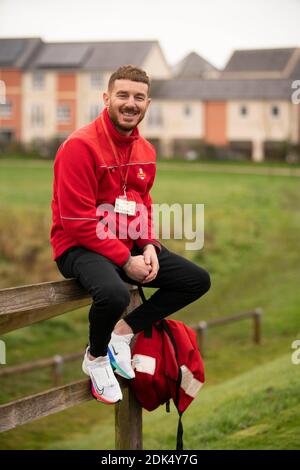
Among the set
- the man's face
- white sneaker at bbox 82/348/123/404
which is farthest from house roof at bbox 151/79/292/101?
white sneaker at bbox 82/348/123/404

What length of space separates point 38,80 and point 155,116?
5.94 m

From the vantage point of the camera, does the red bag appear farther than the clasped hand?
Yes

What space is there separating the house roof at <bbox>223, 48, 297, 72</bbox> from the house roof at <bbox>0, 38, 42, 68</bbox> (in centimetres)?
982

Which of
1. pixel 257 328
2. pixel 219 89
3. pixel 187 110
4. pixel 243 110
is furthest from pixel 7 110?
pixel 257 328

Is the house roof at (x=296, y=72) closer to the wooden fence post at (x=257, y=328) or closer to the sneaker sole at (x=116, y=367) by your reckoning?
the wooden fence post at (x=257, y=328)

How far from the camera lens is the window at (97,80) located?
35.5m

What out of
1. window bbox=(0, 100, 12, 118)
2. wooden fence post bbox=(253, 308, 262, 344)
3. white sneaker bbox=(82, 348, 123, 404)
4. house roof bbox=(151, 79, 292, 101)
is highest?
house roof bbox=(151, 79, 292, 101)

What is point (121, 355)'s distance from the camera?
3.76 meters

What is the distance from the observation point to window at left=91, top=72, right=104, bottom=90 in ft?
116

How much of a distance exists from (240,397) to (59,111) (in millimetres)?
30965

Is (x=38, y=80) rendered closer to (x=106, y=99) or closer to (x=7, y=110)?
(x=7, y=110)

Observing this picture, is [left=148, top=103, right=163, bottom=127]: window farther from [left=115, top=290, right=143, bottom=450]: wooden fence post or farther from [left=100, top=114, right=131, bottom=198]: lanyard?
[left=100, top=114, right=131, bottom=198]: lanyard

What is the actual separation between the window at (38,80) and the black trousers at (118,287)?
3489 centimetres
